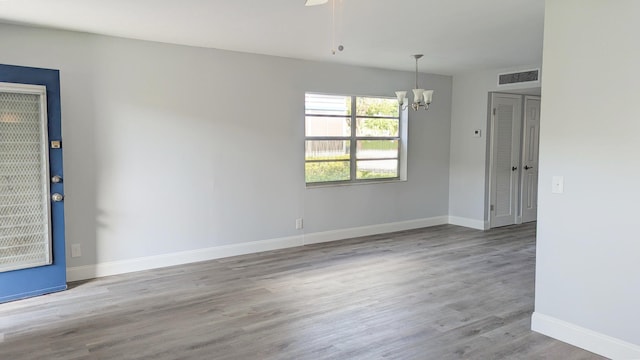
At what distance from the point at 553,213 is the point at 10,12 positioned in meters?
4.42

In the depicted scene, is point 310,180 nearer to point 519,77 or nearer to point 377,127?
point 377,127

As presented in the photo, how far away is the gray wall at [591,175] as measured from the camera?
9.00 feet

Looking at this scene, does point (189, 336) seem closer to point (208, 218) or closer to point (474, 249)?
point (208, 218)

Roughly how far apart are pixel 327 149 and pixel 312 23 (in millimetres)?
2399

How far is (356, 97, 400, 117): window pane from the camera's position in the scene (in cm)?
644

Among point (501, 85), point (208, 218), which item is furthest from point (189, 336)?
point (501, 85)

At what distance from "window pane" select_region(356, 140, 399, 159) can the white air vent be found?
5.77 feet

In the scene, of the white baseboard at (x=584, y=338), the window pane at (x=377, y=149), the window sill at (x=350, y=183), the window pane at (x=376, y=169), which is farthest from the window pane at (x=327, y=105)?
the white baseboard at (x=584, y=338)

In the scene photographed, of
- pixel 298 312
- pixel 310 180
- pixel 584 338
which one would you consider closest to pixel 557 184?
pixel 584 338

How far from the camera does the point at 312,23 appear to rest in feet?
13.0

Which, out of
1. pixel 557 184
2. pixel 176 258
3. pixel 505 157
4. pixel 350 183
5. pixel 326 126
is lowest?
pixel 176 258

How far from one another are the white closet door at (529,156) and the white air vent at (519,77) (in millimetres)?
1116

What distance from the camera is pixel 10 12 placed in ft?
11.8

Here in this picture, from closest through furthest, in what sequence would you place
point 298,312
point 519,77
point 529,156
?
point 298,312, point 519,77, point 529,156
